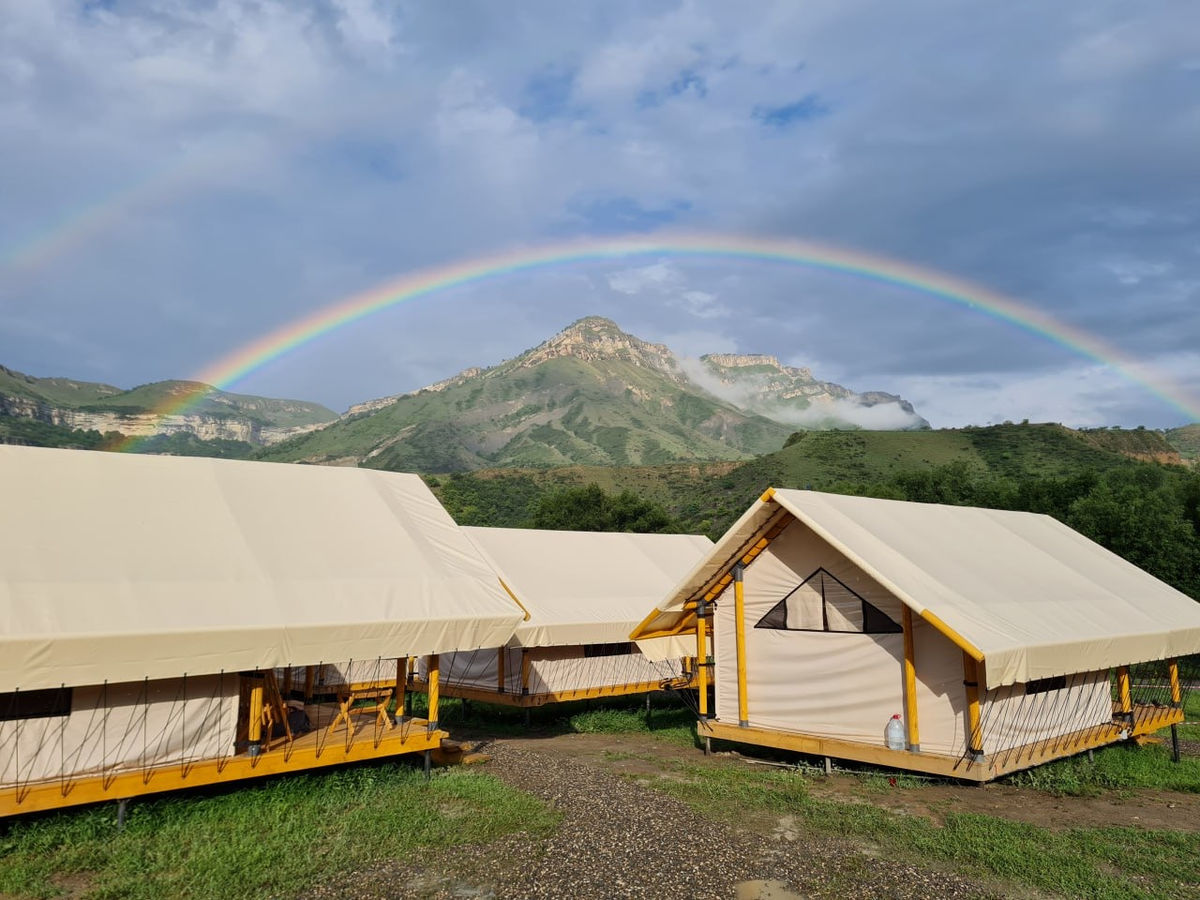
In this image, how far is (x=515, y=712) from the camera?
67.5 ft

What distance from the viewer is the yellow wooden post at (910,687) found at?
37.2 feet

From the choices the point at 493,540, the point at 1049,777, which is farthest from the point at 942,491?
the point at 1049,777

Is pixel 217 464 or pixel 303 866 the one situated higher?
pixel 217 464

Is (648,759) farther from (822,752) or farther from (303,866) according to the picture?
(303,866)

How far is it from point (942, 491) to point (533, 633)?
158 ft

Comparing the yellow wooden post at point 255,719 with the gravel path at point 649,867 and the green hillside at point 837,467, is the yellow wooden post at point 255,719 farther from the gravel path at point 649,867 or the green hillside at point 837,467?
the green hillside at point 837,467

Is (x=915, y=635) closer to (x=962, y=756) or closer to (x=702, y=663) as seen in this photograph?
(x=962, y=756)

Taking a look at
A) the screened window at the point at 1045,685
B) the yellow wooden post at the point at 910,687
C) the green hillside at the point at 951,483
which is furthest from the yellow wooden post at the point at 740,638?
the green hillside at the point at 951,483

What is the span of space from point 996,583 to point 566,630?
30.1 ft

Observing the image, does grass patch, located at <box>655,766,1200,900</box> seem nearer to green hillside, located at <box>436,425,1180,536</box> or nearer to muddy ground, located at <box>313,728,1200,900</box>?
muddy ground, located at <box>313,728,1200,900</box>

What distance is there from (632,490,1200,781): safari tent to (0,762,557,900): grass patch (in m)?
4.86

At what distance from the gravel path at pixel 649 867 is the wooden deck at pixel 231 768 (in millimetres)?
2639

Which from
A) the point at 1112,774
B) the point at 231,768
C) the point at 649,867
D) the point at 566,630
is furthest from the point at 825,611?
the point at 231,768

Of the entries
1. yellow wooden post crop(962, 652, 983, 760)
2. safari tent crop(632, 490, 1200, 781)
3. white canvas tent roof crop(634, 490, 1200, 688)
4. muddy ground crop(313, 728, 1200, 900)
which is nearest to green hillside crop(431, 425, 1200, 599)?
white canvas tent roof crop(634, 490, 1200, 688)
